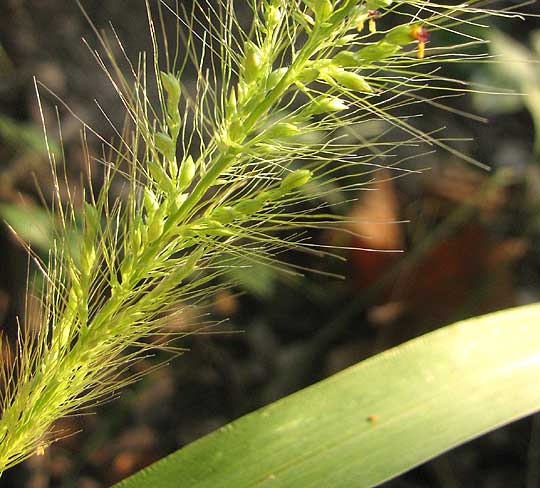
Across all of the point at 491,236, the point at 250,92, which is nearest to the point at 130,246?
the point at 250,92

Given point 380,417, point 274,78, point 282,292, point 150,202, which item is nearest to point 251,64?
point 274,78

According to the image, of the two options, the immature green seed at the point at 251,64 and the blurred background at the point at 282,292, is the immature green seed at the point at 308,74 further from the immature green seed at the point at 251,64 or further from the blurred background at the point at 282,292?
the blurred background at the point at 282,292

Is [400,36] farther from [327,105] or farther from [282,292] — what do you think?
[282,292]

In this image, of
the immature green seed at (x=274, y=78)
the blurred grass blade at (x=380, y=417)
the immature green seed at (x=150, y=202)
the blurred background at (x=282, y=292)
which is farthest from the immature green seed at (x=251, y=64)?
the blurred background at (x=282, y=292)

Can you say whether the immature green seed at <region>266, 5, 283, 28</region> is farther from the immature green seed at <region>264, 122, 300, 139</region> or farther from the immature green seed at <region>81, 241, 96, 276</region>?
the immature green seed at <region>81, 241, 96, 276</region>

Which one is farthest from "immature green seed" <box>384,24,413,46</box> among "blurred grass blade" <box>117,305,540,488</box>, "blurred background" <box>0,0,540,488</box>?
"blurred background" <box>0,0,540,488</box>

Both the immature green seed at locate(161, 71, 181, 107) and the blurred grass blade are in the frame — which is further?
the blurred grass blade
